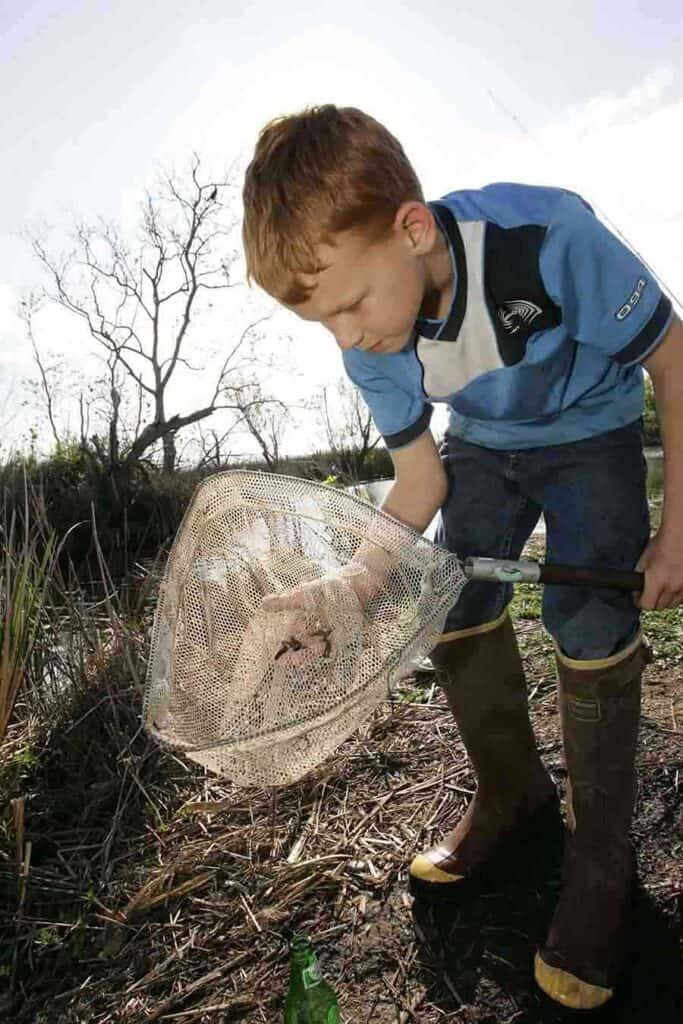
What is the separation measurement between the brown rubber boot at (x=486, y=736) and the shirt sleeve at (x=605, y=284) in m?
0.72

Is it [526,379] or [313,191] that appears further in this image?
[526,379]

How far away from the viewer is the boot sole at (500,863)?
5.86ft

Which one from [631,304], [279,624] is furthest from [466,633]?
[631,304]

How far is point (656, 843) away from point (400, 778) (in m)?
0.74

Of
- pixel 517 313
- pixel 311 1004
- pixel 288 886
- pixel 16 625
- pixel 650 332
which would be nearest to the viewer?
pixel 311 1004

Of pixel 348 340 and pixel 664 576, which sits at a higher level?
pixel 348 340

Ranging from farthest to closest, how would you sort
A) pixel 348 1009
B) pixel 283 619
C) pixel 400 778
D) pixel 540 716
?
1. pixel 540 716
2. pixel 400 778
3. pixel 283 619
4. pixel 348 1009

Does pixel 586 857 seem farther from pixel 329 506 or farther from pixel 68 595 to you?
pixel 68 595

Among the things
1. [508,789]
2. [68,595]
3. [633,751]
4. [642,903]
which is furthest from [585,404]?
[68,595]

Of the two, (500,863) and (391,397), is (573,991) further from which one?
(391,397)

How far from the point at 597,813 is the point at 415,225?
1234 millimetres

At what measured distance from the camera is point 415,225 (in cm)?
156

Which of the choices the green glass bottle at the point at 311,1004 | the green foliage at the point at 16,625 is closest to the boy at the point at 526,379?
the green glass bottle at the point at 311,1004

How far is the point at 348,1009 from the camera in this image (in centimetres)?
154
